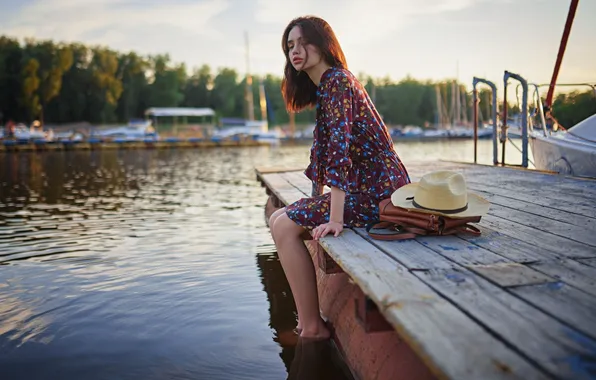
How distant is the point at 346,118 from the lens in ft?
9.46

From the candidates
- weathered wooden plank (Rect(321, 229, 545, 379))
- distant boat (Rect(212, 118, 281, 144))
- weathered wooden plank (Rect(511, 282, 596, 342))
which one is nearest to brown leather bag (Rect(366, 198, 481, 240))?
weathered wooden plank (Rect(321, 229, 545, 379))

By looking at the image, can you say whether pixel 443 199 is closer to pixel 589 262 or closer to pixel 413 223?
pixel 413 223

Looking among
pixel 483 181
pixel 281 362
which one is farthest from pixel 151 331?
pixel 483 181

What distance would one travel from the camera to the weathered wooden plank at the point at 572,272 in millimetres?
2090

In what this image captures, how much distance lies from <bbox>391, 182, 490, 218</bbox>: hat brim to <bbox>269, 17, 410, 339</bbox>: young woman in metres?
0.18

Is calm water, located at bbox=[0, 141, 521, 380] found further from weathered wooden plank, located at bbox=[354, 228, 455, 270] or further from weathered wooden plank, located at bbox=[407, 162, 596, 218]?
weathered wooden plank, located at bbox=[407, 162, 596, 218]

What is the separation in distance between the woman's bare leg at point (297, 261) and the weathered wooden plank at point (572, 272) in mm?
1169

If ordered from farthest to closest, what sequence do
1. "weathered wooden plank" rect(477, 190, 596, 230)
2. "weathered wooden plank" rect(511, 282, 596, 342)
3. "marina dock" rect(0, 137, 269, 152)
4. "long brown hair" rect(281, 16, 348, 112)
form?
"marina dock" rect(0, 137, 269, 152) < "weathered wooden plank" rect(477, 190, 596, 230) < "long brown hair" rect(281, 16, 348, 112) < "weathered wooden plank" rect(511, 282, 596, 342)

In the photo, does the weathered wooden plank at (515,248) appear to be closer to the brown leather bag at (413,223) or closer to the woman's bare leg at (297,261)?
the brown leather bag at (413,223)

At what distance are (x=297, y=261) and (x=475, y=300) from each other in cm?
130

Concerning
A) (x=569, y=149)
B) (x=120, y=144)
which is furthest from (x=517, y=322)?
(x=120, y=144)

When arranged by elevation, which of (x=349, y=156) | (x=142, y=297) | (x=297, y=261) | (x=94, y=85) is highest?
(x=94, y=85)

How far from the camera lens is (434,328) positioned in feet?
5.53

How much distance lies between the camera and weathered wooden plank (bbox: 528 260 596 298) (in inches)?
82.3
